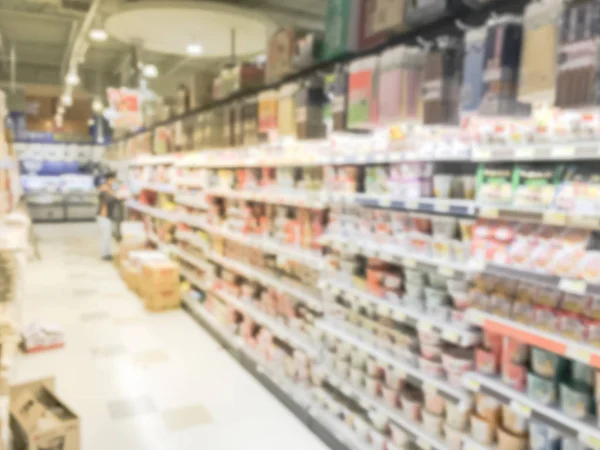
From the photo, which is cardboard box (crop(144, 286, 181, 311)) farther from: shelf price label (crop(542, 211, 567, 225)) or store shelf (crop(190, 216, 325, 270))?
shelf price label (crop(542, 211, 567, 225))

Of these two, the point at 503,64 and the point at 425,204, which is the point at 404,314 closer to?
the point at 425,204

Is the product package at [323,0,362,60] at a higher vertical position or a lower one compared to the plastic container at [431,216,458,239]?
higher

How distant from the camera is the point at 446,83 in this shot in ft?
6.91

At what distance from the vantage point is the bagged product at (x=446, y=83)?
211cm

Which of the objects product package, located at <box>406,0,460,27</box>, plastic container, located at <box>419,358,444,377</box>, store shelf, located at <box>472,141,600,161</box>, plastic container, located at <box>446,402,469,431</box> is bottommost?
plastic container, located at <box>446,402,469,431</box>

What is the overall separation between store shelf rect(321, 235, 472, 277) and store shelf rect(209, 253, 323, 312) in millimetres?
499

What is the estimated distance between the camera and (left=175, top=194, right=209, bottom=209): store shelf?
588cm

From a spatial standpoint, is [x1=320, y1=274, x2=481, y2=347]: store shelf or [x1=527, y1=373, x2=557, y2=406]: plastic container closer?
[x1=527, y1=373, x2=557, y2=406]: plastic container

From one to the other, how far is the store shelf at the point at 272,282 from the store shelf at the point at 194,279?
45 centimetres

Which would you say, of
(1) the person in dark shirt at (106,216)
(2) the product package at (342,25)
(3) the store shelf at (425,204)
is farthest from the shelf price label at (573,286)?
(1) the person in dark shirt at (106,216)

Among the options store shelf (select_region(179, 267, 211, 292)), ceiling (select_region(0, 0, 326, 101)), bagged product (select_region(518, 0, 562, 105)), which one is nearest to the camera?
bagged product (select_region(518, 0, 562, 105))

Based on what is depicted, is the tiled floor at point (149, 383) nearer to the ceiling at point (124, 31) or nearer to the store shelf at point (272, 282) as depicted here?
the store shelf at point (272, 282)

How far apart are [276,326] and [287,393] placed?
1.77 ft

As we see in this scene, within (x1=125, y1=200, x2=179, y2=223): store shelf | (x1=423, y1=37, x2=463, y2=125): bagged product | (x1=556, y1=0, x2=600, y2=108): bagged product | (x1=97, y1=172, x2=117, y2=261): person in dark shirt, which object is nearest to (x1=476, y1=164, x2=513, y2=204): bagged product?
(x1=423, y1=37, x2=463, y2=125): bagged product
